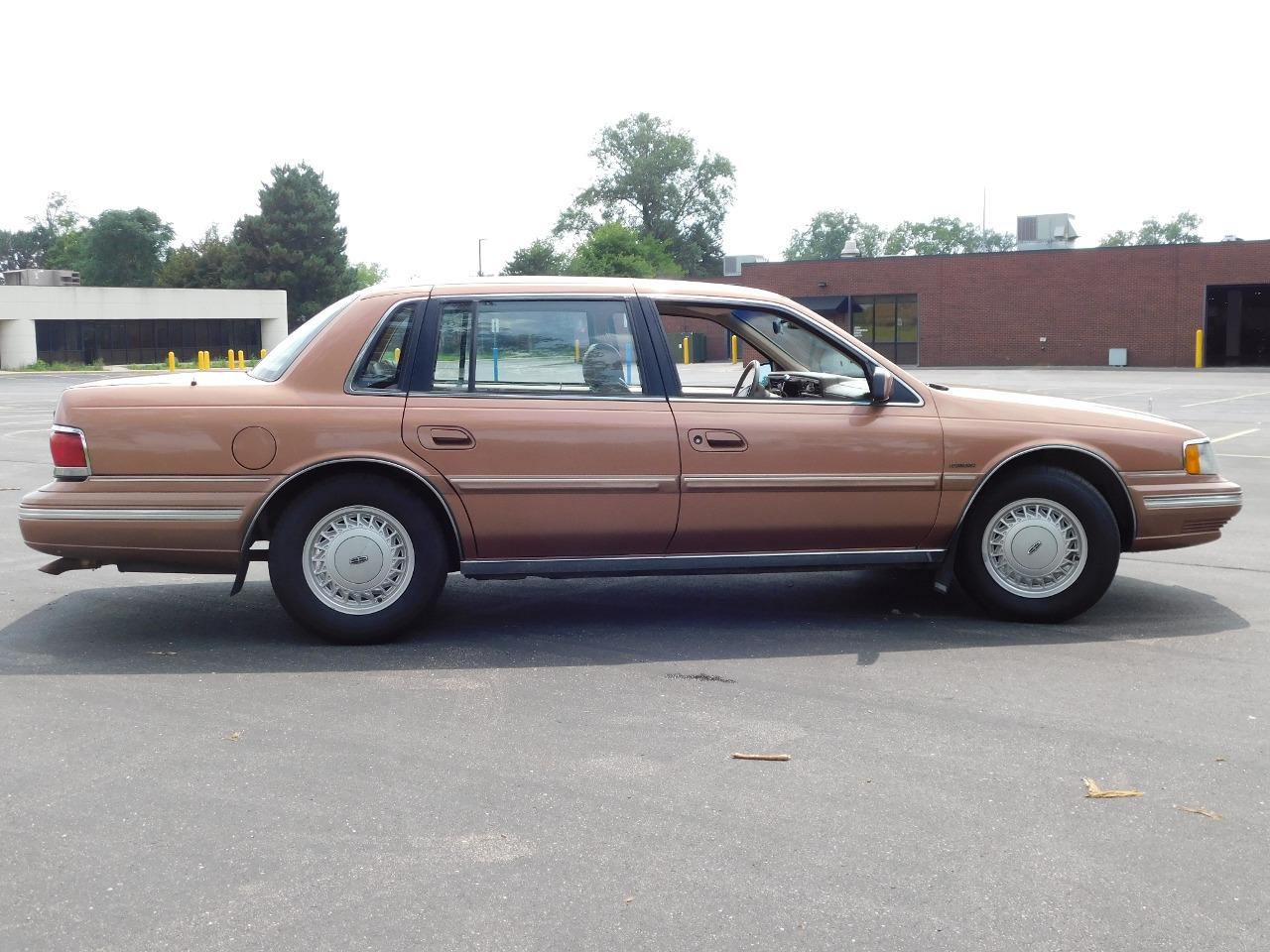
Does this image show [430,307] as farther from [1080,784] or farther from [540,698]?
[1080,784]

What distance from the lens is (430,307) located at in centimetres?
621

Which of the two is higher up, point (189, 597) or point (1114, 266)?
point (1114, 266)

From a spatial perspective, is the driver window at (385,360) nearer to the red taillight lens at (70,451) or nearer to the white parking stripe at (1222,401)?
the red taillight lens at (70,451)

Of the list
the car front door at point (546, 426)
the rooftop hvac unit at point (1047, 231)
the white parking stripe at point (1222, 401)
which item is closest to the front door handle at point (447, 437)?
the car front door at point (546, 426)

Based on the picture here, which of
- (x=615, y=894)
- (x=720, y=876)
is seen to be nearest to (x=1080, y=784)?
(x=720, y=876)

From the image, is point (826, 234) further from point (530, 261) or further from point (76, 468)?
point (76, 468)

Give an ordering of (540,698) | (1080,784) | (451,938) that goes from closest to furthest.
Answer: (451,938)
(1080,784)
(540,698)

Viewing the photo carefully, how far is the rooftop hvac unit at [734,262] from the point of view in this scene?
2406 inches

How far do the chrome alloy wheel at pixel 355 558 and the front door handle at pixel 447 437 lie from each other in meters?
0.41

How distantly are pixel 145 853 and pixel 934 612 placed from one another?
4.31m

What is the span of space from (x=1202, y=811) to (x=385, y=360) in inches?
156

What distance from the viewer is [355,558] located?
601 centimetres

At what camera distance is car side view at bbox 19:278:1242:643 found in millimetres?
5941

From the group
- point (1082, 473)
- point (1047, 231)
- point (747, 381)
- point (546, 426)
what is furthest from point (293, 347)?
point (1047, 231)
